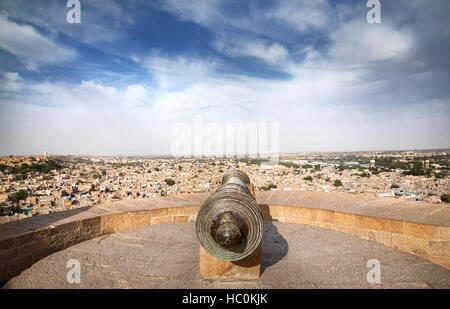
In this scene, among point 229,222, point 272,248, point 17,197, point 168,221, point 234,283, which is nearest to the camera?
point 229,222

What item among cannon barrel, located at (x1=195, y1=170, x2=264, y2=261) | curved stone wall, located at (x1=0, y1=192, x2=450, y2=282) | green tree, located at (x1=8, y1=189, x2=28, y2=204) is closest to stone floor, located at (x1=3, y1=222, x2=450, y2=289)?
curved stone wall, located at (x1=0, y1=192, x2=450, y2=282)

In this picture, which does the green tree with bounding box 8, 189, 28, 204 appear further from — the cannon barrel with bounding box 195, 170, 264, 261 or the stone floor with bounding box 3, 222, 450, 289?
the cannon barrel with bounding box 195, 170, 264, 261

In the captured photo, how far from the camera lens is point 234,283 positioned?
7.10ft

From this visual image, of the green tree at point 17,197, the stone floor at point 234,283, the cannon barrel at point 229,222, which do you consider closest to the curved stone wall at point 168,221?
the stone floor at point 234,283

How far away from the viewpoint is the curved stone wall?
8.04 feet

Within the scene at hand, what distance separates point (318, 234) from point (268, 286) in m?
1.66

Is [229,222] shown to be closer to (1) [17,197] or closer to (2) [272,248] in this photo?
(2) [272,248]

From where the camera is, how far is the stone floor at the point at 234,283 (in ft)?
6.86

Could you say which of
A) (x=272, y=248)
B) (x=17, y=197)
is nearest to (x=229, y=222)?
(x=272, y=248)

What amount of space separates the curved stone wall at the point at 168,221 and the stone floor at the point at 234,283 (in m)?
0.16

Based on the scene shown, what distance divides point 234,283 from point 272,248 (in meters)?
0.91

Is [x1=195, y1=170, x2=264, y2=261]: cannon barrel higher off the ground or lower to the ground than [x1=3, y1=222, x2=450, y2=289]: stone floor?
higher
